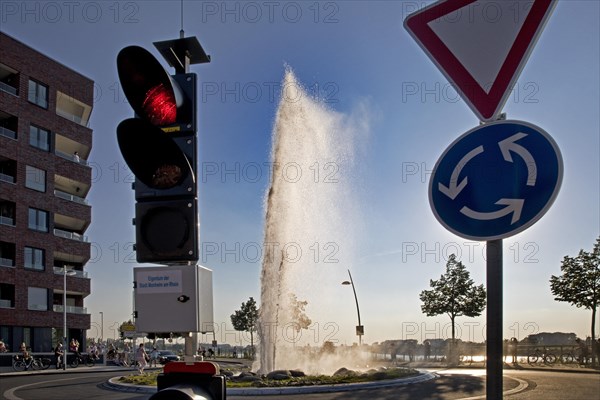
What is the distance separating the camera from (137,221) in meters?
4.09

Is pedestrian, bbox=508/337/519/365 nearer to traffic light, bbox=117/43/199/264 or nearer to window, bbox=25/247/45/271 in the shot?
traffic light, bbox=117/43/199/264

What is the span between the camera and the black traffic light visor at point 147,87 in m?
4.11

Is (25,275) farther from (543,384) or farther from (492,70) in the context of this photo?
(492,70)

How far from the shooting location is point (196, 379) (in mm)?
3738

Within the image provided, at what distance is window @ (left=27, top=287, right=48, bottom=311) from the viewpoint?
4828cm

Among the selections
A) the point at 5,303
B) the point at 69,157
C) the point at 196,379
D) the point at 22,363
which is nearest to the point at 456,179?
the point at 196,379

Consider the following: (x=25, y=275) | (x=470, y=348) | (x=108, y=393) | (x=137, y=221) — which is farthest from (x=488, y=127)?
(x=25, y=275)

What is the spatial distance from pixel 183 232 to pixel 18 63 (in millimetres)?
50491

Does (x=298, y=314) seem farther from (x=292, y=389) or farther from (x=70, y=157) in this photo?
(x=70, y=157)

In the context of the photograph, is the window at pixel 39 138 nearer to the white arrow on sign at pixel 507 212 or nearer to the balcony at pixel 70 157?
the balcony at pixel 70 157

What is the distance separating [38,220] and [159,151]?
50615mm

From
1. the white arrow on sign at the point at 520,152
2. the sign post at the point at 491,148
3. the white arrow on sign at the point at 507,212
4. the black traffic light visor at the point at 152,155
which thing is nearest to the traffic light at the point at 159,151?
the black traffic light visor at the point at 152,155

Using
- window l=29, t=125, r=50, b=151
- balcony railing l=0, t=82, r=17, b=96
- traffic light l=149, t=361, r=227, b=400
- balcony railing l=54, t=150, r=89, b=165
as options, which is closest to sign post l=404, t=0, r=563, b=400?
traffic light l=149, t=361, r=227, b=400

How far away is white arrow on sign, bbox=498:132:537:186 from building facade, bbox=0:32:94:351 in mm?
48882
